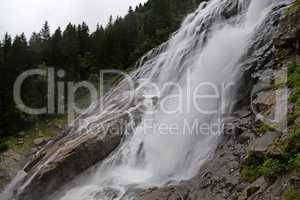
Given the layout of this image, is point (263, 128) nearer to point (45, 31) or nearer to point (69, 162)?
point (69, 162)

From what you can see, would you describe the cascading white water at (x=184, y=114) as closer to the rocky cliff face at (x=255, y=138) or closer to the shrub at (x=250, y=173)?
the rocky cliff face at (x=255, y=138)

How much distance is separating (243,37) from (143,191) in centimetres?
945

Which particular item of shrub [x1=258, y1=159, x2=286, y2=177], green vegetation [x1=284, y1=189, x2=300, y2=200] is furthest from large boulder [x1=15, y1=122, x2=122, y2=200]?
green vegetation [x1=284, y1=189, x2=300, y2=200]

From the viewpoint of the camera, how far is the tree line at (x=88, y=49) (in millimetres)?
41844

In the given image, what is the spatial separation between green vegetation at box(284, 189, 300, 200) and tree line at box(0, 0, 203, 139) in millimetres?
31937

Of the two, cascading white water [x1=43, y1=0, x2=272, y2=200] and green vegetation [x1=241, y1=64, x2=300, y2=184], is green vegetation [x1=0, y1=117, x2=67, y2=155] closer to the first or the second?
cascading white water [x1=43, y1=0, x2=272, y2=200]

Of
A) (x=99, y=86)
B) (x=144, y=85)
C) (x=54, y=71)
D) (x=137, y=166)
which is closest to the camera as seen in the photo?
(x=137, y=166)

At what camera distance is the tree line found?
137 feet

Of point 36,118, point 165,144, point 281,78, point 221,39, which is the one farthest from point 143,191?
point 36,118

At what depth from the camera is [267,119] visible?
12.7 m

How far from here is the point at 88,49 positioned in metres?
49.9

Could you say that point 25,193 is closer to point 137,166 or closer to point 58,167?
point 58,167

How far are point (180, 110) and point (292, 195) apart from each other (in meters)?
11.6

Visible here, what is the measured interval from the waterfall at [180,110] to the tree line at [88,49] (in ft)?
52.0
